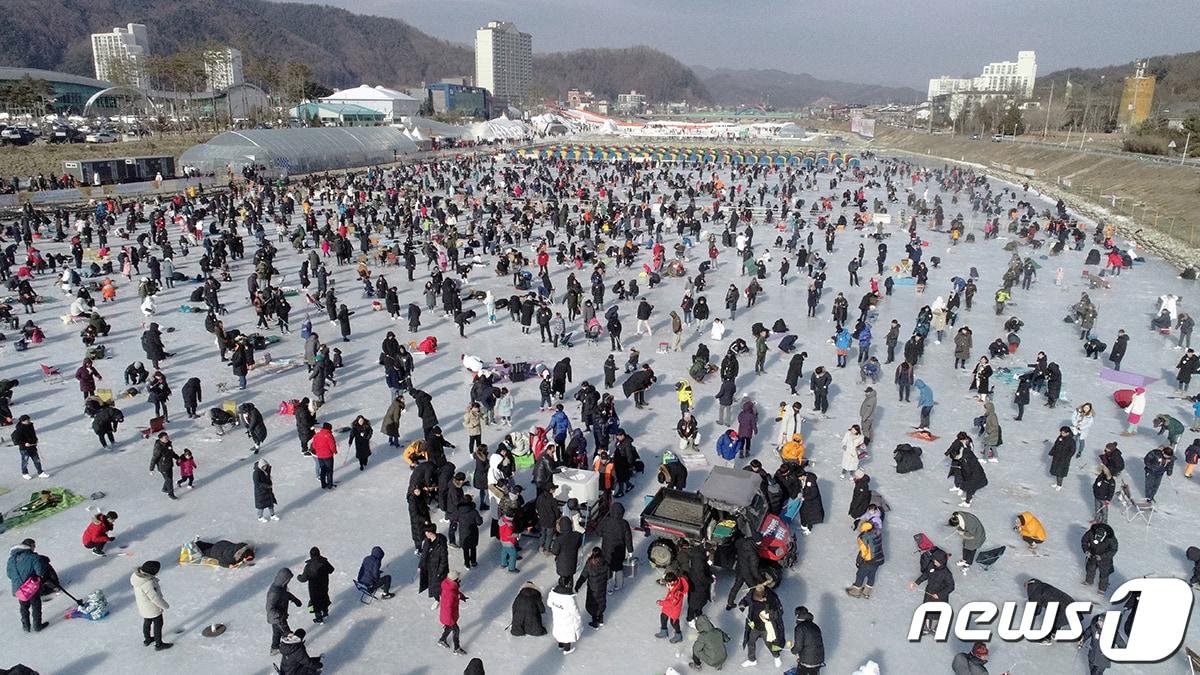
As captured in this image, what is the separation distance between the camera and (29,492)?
406 inches

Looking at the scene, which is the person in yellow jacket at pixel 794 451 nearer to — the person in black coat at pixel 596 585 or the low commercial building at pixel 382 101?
the person in black coat at pixel 596 585

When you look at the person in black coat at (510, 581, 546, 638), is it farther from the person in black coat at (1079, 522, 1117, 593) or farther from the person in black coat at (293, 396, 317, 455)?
the person in black coat at (1079, 522, 1117, 593)

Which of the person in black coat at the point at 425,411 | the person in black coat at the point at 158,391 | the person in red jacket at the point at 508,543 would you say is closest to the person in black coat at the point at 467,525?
the person in red jacket at the point at 508,543

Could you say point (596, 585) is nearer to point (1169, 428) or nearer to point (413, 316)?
point (1169, 428)

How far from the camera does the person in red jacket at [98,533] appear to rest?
8.80 meters

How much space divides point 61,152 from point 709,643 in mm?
56435

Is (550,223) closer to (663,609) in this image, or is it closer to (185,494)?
(185,494)

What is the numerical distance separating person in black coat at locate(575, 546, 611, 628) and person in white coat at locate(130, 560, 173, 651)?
4013 mm

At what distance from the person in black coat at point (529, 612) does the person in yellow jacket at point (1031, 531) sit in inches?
238

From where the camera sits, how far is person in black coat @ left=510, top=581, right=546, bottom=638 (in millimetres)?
7449

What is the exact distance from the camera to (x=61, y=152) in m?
48.7

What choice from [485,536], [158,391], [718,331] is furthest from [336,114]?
[485,536]

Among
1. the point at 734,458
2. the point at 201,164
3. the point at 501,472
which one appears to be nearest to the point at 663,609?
the point at 501,472

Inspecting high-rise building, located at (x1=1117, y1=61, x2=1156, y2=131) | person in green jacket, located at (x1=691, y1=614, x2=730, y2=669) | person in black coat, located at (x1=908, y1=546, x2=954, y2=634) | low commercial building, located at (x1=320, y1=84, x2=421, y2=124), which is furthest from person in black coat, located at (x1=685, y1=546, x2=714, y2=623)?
low commercial building, located at (x1=320, y1=84, x2=421, y2=124)
